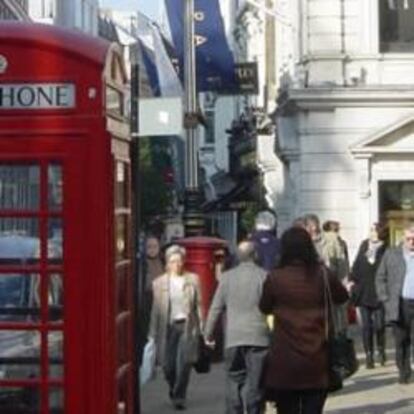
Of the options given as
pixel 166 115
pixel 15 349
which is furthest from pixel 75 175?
pixel 166 115

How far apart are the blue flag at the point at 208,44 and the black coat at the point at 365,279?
8.76m

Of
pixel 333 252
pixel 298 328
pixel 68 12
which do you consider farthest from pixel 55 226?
pixel 68 12

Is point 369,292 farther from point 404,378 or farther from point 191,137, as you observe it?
point 191,137

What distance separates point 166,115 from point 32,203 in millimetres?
3452

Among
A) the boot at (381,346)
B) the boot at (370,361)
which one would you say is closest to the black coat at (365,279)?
the boot at (381,346)

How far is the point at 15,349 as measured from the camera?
7.37 m

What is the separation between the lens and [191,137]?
23.0 meters

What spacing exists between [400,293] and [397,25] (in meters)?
17.6

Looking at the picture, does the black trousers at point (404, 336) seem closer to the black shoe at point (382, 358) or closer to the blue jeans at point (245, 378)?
the black shoe at point (382, 358)

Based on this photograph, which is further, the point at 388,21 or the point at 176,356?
the point at 388,21

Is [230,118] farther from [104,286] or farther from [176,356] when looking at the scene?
[104,286]

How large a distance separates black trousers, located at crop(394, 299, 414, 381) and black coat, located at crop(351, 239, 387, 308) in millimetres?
1566

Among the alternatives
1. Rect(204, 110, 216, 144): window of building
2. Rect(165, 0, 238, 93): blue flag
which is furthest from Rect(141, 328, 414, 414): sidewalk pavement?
Rect(204, 110, 216, 144): window of building

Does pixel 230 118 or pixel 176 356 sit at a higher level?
pixel 230 118
